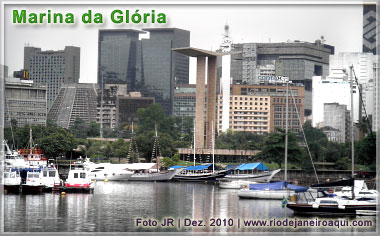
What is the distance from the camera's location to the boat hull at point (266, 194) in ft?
263

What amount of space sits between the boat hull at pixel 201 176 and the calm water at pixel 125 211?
30378mm

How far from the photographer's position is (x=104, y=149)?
16350cm

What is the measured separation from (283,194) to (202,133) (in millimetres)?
87380

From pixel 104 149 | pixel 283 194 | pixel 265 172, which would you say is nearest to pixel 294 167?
pixel 265 172

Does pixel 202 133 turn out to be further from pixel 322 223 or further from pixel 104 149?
pixel 322 223

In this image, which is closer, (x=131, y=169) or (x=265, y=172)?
(x=265, y=172)

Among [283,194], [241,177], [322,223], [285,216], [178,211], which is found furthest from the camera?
[241,177]

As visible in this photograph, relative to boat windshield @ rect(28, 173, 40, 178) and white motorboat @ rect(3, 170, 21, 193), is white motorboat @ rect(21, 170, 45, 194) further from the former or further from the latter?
white motorboat @ rect(3, 170, 21, 193)

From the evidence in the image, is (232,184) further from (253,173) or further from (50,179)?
(50,179)

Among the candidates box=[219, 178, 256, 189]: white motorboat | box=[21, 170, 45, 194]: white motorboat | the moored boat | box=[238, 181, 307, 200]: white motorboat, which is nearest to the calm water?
box=[238, 181, 307, 200]: white motorboat

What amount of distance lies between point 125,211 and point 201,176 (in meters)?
59.6

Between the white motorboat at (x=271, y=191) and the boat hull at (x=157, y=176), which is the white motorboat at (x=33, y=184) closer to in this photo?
the white motorboat at (x=271, y=191)

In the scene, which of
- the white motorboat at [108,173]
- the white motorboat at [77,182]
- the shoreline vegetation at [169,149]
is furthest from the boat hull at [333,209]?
the white motorboat at [108,173]

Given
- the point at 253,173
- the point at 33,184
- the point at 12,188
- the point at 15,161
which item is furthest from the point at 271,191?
the point at 15,161
